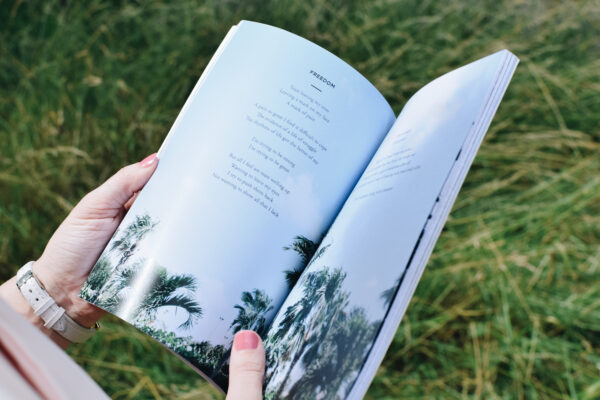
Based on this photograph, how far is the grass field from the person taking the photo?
1373 mm

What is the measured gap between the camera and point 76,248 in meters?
1.00

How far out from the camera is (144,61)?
1.51 m

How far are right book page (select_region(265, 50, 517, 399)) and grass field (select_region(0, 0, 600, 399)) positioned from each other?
2.29 feet

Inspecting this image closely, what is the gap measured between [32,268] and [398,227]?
2.77 feet

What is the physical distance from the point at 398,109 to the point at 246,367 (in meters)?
1.14

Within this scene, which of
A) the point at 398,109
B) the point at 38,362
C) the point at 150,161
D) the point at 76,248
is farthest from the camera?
the point at 398,109

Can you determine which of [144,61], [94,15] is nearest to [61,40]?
[94,15]

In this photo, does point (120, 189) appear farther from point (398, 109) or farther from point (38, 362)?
point (398, 109)

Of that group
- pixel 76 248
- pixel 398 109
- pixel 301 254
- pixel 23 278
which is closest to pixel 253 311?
pixel 301 254

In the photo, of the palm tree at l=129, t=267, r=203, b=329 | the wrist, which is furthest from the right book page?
the wrist

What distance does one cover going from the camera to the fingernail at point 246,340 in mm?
756

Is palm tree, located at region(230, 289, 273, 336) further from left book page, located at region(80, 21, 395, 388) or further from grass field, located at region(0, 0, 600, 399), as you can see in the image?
grass field, located at region(0, 0, 600, 399)

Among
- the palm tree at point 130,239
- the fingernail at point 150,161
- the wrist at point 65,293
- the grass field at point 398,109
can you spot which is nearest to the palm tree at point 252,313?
the palm tree at point 130,239

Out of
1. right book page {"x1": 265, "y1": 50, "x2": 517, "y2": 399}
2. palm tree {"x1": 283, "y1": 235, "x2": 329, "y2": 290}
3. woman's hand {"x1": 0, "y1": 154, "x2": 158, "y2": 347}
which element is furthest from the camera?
woman's hand {"x1": 0, "y1": 154, "x2": 158, "y2": 347}
